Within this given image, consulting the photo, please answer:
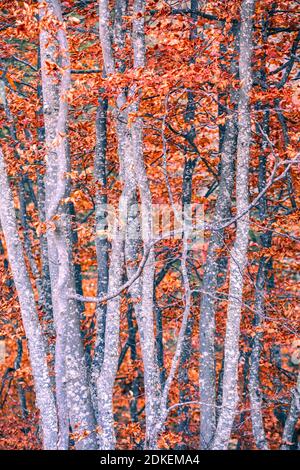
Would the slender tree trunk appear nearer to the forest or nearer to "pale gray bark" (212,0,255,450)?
the forest

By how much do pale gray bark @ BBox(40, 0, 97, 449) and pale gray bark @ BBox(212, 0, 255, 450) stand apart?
8.29 ft

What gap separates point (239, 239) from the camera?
9.85m

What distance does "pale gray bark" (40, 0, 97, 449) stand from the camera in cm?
875

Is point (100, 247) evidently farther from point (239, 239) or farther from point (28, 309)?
point (239, 239)

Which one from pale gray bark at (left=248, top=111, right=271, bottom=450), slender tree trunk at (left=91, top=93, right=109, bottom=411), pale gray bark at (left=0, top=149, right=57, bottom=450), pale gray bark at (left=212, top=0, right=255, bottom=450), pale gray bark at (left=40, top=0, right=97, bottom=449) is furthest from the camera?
pale gray bark at (left=248, top=111, right=271, bottom=450)

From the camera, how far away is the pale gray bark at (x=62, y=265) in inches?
344

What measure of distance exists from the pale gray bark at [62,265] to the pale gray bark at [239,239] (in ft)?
8.29

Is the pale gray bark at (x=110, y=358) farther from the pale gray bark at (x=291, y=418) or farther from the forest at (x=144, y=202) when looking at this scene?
the pale gray bark at (x=291, y=418)

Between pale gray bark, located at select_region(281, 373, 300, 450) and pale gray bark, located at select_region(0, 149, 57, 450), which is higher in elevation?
pale gray bark, located at select_region(0, 149, 57, 450)

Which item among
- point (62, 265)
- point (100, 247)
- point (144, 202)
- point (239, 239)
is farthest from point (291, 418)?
point (62, 265)

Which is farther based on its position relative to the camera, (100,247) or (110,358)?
(100,247)

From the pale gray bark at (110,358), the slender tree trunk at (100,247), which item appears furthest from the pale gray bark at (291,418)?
the slender tree trunk at (100,247)

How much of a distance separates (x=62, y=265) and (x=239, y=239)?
333 cm

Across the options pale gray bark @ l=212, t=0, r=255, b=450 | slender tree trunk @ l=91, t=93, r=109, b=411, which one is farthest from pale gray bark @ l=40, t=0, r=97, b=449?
pale gray bark @ l=212, t=0, r=255, b=450
